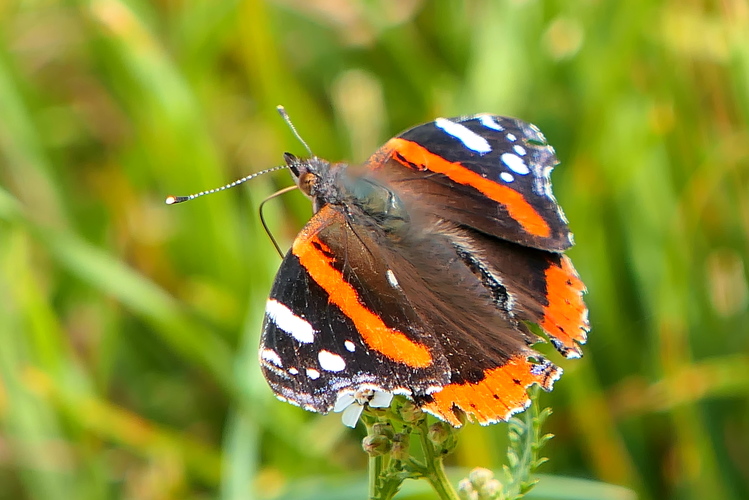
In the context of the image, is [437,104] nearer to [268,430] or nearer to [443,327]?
[268,430]

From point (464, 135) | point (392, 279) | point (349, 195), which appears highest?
point (464, 135)

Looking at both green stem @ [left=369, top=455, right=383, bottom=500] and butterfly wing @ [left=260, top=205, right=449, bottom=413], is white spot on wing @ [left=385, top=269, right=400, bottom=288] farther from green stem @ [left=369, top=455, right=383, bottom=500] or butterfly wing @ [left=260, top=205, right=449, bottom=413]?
green stem @ [left=369, top=455, right=383, bottom=500]

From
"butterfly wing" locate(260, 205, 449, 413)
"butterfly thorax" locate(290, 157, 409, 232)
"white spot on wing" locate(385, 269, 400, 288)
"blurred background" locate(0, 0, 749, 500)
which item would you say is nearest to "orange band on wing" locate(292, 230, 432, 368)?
"butterfly wing" locate(260, 205, 449, 413)

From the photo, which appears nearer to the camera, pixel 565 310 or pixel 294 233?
pixel 565 310

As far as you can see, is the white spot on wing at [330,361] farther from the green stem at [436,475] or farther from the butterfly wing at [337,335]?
the green stem at [436,475]

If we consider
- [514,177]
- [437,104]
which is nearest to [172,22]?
[437,104]

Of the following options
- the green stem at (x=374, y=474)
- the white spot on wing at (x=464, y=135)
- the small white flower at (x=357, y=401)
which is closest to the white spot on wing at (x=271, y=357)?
the small white flower at (x=357, y=401)

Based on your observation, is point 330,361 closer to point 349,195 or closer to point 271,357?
point 271,357

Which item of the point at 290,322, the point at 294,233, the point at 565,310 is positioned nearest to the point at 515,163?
the point at 565,310
